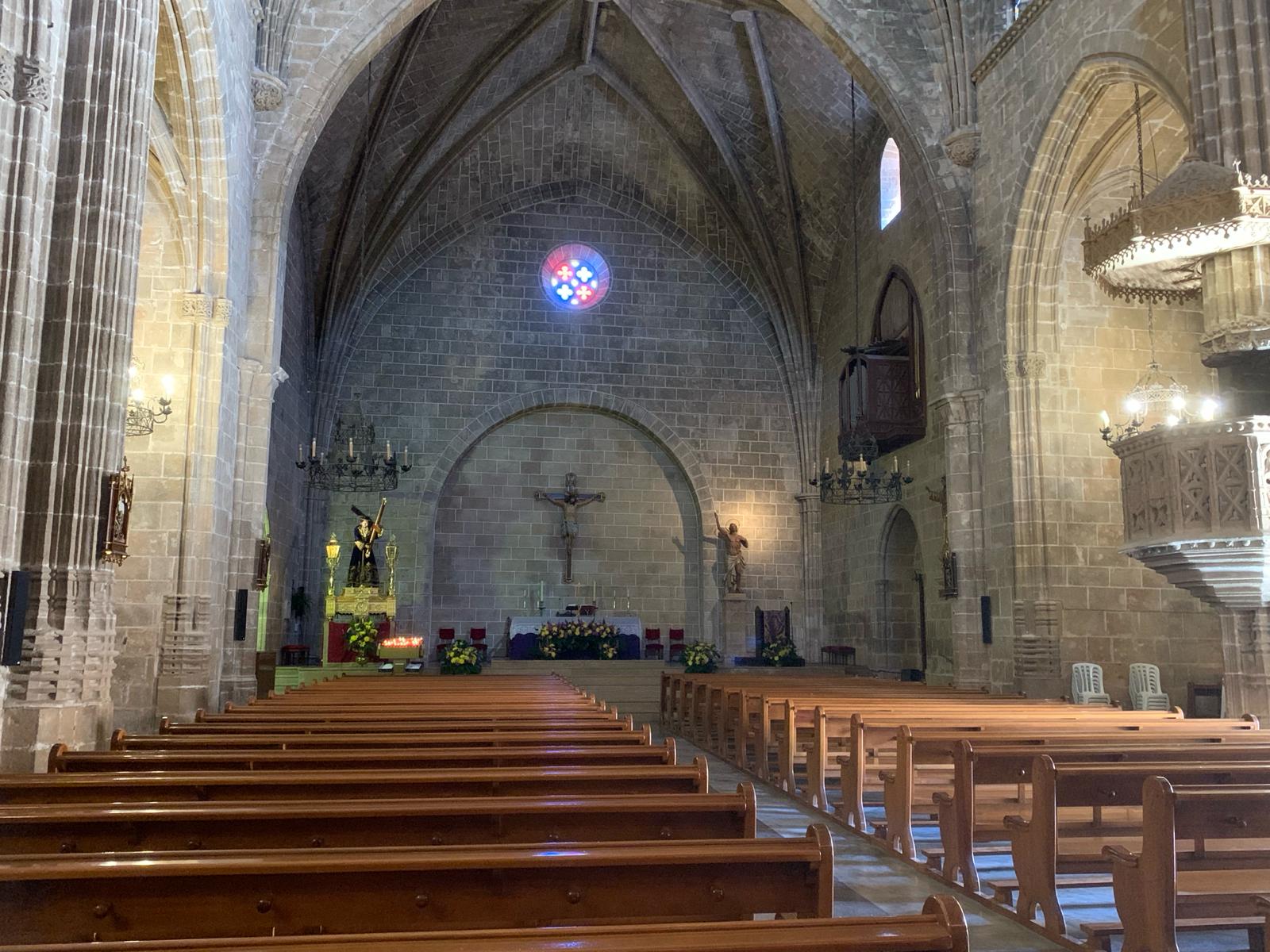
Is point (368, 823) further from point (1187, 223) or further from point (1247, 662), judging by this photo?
point (1247, 662)

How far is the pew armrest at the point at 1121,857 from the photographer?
3.90m

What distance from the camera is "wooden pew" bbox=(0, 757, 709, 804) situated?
3891mm

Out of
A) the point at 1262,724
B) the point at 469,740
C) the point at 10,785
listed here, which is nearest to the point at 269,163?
the point at 469,740

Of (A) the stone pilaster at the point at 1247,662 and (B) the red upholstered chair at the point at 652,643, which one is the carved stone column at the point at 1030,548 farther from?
(B) the red upholstered chair at the point at 652,643

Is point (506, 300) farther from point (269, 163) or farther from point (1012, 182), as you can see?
point (1012, 182)

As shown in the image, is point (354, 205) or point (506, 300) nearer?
point (354, 205)

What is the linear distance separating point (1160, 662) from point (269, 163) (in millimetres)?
12721

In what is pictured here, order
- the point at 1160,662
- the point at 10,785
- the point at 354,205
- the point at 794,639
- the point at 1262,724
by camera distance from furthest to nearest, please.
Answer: the point at 794,639 → the point at 354,205 → the point at 1160,662 → the point at 1262,724 → the point at 10,785

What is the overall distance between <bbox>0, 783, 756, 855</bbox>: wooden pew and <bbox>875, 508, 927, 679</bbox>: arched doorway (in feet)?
50.0

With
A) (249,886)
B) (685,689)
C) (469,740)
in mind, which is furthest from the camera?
(685,689)

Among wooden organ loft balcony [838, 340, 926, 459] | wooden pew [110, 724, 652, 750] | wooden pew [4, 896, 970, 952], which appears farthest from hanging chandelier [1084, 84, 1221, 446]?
wooden pew [4, 896, 970, 952]

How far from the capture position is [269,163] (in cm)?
1353

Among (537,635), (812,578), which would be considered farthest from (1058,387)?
(537,635)

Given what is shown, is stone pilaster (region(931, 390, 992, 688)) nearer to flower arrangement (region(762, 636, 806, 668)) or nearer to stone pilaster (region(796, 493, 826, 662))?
flower arrangement (region(762, 636, 806, 668))
